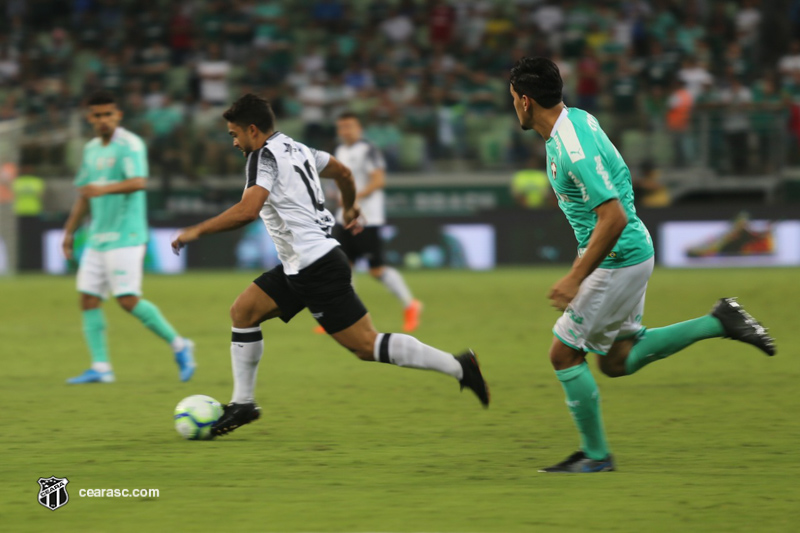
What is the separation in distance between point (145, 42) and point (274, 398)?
710 inches

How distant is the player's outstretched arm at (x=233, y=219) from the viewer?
590 cm

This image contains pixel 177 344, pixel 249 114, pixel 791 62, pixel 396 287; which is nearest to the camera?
pixel 249 114

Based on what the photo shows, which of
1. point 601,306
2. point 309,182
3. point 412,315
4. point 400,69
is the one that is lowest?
point 412,315

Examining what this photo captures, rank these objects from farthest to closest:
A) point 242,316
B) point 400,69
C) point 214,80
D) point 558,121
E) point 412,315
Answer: point 400,69, point 214,80, point 412,315, point 242,316, point 558,121

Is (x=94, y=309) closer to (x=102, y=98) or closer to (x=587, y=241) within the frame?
(x=102, y=98)

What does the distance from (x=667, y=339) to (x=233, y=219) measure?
236 centimetres

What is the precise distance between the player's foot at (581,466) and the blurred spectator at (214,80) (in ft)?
58.7

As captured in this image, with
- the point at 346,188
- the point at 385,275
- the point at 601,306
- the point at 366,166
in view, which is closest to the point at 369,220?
the point at 366,166

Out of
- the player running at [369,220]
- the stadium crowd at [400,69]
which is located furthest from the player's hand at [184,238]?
the stadium crowd at [400,69]

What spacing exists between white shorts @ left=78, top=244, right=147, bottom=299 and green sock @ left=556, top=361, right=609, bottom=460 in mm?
4339

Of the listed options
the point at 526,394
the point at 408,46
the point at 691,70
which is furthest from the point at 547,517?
the point at 408,46

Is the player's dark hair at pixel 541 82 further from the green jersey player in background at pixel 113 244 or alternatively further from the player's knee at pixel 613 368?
the green jersey player in background at pixel 113 244

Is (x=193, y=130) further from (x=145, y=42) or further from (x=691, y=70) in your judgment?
(x=691, y=70)

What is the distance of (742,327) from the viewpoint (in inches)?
234
